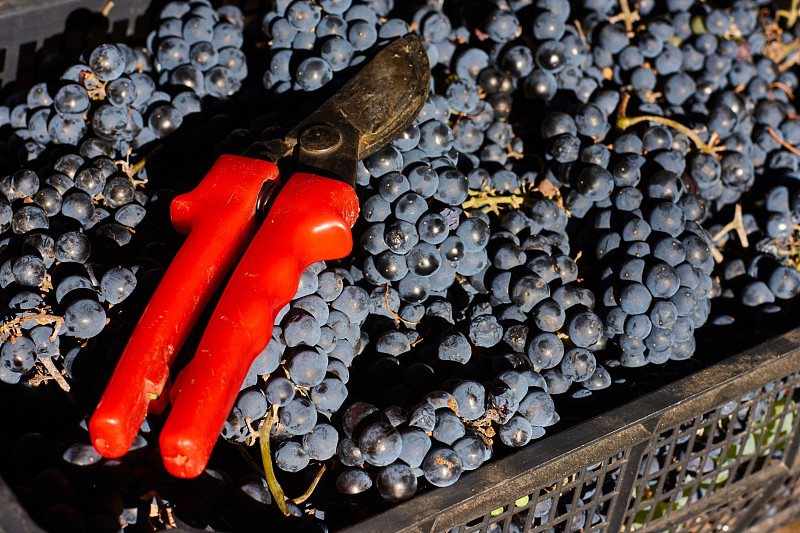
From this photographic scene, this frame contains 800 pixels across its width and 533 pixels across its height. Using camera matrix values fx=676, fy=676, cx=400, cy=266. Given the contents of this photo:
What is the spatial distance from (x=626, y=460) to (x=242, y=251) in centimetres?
56

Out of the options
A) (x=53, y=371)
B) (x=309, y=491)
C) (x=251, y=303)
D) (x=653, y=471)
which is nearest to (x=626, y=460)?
(x=653, y=471)

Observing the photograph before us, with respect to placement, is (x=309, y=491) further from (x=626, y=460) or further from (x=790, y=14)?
(x=790, y=14)

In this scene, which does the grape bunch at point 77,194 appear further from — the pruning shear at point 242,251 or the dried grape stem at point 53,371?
the pruning shear at point 242,251

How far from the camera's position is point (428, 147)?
1.03 meters

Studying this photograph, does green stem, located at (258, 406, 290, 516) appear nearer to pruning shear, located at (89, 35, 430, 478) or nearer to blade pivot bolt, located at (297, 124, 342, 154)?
pruning shear, located at (89, 35, 430, 478)

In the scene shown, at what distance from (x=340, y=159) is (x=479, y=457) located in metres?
0.42

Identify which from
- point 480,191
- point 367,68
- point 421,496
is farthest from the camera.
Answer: point 480,191

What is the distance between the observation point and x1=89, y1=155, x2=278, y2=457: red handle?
0.70 meters

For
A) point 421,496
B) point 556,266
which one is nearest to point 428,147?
point 556,266

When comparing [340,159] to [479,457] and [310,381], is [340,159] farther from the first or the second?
[479,457]

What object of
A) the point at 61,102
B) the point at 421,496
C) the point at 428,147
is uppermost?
the point at 428,147

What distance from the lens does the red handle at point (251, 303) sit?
0.69 m

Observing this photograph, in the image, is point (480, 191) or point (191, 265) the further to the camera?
point (480, 191)

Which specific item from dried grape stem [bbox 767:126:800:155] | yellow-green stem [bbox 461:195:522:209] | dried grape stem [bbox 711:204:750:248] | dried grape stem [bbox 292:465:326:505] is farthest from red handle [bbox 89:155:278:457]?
dried grape stem [bbox 767:126:800:155]
